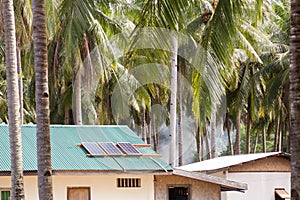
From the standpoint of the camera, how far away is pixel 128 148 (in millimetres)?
24344

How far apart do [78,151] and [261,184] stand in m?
11.4

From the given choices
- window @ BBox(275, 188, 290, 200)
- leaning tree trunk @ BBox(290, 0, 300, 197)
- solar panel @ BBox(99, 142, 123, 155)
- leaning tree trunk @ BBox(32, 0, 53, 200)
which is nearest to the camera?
leaning tree trunk @ BBox(290, 0, 300, 197)

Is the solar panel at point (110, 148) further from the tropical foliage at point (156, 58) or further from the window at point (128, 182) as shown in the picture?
the tropical foliage at point (156, 58)

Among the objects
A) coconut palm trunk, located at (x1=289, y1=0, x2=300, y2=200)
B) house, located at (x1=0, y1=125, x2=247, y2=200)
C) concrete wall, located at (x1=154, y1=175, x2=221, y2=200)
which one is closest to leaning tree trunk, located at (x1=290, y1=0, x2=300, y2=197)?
coconut palm trunk, located at (x1=289, y1=0, x2=300, y2=200)

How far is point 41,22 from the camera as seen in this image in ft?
45.8

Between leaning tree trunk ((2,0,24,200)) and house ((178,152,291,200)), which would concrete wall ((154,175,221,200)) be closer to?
house ((178,152,291,200))

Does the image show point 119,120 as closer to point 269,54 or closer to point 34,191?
point 269,54

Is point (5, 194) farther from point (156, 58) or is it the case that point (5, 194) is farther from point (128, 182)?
point (156, 58)

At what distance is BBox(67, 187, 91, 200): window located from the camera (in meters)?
22.9

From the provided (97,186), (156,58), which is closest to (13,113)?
(156,58)

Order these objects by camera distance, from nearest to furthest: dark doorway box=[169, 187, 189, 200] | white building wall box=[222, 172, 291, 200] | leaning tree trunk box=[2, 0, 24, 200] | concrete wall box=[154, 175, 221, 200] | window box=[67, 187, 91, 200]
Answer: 1. leaning tree trunk box=[2, 0, 24, 200]
2. window box=[67, 187, 91, 200]
3. concrete wall box=[154, 175, 221, 200]
4. dark doorway box=[169, 187, 189, 200]
5. white building wall box=[222, 172, 291, 200]

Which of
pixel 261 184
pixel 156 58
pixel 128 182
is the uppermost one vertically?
pixel 156 58

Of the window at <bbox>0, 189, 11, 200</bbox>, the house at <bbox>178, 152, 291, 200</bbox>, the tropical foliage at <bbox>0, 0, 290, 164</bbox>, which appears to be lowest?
the window at <bbox>0, 189, 11, 200</bbox>

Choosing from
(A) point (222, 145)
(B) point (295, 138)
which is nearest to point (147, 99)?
(B) point (295, 138)
